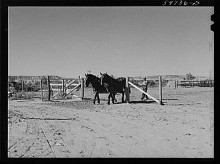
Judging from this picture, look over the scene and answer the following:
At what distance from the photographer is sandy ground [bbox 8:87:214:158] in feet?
8.89

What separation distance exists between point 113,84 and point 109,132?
3.94ft

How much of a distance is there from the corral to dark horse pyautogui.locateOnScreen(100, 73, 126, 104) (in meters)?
0.47

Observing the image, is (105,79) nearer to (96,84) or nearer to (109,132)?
(96,84)

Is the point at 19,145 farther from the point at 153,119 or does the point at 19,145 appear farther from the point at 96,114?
the point at 153,119

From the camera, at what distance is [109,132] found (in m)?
3.06

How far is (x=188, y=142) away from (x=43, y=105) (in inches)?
80.9

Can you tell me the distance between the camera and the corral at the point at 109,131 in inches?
107
